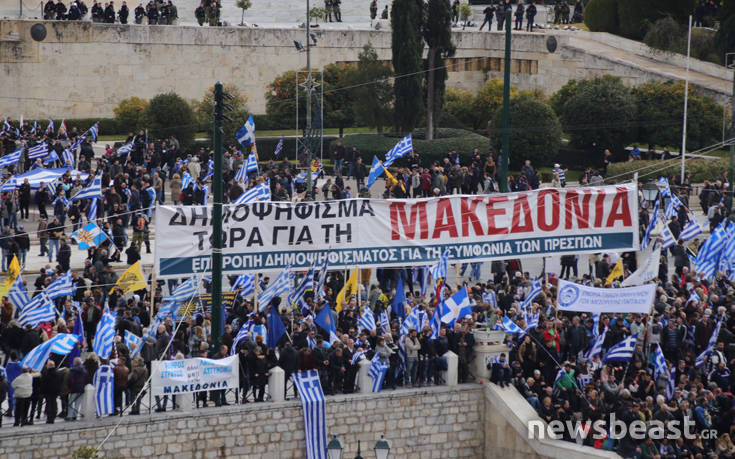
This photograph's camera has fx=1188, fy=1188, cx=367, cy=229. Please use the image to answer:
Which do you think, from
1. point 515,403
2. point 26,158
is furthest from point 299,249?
point 26,158

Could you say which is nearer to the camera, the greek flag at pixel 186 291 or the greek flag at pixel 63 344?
the greek flag at pixel 63 344

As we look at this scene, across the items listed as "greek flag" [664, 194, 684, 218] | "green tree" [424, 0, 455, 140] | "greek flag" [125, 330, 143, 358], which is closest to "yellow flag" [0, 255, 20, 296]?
"greek flag" [125, 330, 143, 358]

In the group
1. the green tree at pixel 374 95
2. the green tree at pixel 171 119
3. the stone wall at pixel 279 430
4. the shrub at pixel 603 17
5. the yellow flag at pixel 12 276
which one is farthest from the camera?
the shrub at pixel 603 17

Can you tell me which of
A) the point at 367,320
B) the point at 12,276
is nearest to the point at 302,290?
the point at 367,320

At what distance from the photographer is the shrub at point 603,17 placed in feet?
174

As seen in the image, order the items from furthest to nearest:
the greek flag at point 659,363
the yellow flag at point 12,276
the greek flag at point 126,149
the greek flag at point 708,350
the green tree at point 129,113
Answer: the green tree at point 129,113 → the greek flag at point 126,149 → the yellow flag at point 12,276 → the greek flag at point 708,350 → the greek flag at point 659,363

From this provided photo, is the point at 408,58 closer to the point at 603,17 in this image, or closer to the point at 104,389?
the point at 603,17

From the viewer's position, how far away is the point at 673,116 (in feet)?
136

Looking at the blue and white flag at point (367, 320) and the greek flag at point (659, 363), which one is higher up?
the blue and white flag at point (367, 320)

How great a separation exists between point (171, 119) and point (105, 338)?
23.9m

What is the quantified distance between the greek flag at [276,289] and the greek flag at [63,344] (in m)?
3.56

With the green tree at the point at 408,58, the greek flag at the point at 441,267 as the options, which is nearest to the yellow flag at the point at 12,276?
the greek flag at the point at 441,267

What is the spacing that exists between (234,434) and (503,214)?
5882 mm

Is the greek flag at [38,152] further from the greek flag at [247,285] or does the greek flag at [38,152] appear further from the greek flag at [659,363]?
the greek flag at [659,363]
